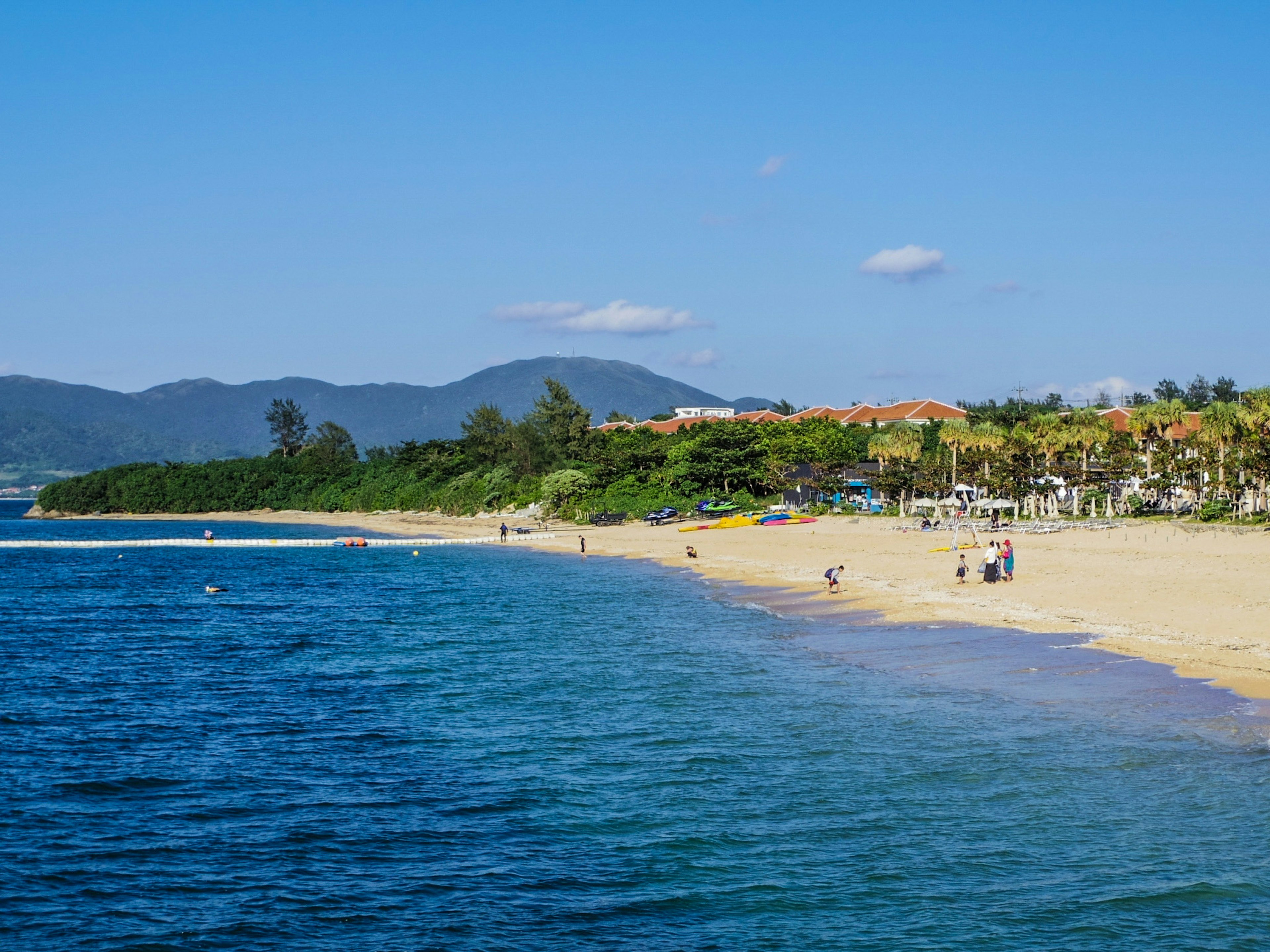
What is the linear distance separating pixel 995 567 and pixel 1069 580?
89.8 inches

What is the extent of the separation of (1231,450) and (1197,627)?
3582 cm

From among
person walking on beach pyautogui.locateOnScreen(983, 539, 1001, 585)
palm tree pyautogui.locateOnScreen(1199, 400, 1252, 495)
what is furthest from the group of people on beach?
palm tree pyautogui.locateOnScreen(1199, 400, 1252, 495)

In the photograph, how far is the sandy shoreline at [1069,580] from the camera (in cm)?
2395

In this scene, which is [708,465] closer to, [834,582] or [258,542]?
[258,542]

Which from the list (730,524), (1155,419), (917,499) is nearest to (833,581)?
(730,524)

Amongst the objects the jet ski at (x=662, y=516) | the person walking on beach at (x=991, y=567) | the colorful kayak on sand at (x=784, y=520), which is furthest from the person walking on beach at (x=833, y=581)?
the jet ski at (x=662, y=516)

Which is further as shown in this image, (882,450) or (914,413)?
(914,413)

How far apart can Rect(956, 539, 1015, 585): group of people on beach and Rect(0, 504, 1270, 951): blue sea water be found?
25.5 ft

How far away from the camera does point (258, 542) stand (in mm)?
85375

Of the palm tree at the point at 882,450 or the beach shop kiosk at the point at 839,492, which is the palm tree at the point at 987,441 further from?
the beach shop kiosk at the point at 839,492

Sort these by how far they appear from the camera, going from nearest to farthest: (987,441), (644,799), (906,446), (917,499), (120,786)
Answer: (644,799)
(120,786)
(987,441)
(906,446)
(917,499)

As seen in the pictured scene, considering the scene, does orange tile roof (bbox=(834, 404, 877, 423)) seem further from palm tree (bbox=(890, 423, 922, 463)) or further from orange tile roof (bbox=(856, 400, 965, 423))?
palm tree (bbox=(890, 423, 922, 463))

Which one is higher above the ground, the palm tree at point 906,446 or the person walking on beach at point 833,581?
the palm tree at point 906,446

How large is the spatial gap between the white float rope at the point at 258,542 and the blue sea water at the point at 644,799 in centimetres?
4942
